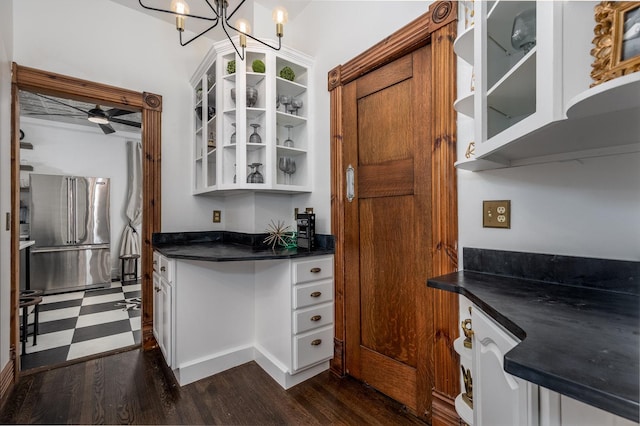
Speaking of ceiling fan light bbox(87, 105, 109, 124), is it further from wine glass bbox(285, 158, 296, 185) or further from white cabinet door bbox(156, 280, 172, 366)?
wine glass bbox(285, 158, 296, 185)

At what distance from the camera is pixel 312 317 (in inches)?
77.6

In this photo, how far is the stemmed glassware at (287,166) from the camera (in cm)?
236

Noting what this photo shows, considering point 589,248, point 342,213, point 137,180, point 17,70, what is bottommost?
point 589,248

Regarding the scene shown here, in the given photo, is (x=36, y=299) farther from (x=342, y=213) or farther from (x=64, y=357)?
(x=342, y=213)

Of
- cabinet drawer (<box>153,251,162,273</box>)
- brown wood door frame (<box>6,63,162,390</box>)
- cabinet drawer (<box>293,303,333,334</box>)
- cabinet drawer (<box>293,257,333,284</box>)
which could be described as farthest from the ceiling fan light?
cabinet drawer (<box>293,303,333,334</box>)

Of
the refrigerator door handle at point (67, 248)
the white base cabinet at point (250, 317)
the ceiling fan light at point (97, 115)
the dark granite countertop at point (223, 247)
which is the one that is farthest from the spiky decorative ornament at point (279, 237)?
the refrigerator door handle at point (67, 248)

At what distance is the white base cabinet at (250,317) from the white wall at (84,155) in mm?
3450

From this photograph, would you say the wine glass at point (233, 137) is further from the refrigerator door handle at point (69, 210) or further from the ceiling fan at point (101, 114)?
the refrigerator door handle at point (69, 210)

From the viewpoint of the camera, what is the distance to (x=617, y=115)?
686 millimetres

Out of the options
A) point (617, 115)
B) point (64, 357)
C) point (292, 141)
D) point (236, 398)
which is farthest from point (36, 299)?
point (617, 115)

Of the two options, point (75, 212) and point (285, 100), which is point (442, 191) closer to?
point (285, 100)

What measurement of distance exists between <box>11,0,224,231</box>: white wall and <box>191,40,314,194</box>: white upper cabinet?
367 millimetres

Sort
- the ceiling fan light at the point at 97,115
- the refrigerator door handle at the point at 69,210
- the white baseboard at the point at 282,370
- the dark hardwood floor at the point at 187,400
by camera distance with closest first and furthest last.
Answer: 1. the dark hardwood floor at the point at 187,400
2. the white baseboard at the point at 282,370
3. the ceiling fan light at the point at 97,115
4. the refrigerator door handle at the point at 69,210

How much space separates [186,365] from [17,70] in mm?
2354
